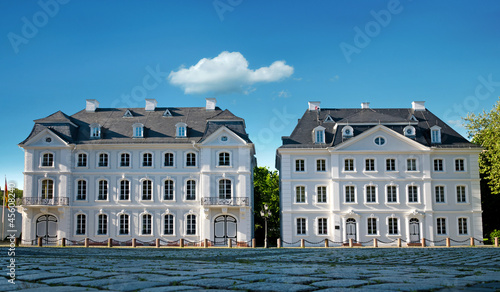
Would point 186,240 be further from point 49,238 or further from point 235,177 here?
point 49,238

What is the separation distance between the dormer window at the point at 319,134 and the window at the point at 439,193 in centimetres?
1068

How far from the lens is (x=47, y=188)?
45.6 metres

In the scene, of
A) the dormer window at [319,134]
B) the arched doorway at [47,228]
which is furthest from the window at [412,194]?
the arched doorway at [47,228]

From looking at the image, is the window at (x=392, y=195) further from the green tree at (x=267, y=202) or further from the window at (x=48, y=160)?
the window at (x=48, y=160)

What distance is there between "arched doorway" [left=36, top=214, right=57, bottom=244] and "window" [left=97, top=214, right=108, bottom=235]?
3.69 meters

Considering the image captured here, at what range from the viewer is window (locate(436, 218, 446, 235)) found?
4481 centimetres

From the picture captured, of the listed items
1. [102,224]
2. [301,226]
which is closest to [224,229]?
[301,226]

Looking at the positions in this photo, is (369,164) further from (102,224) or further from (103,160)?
(102,224)

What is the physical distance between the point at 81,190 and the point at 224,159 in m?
12.9

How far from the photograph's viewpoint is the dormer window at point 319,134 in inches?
1811

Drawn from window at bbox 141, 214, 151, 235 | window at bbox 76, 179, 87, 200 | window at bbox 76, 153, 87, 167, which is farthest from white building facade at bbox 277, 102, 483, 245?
window at bbox 76, 179, 87, 200

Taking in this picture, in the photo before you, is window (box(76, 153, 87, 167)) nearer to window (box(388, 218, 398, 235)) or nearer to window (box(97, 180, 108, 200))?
window (box(97, 180, 108, 200))

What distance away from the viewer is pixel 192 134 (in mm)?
46781

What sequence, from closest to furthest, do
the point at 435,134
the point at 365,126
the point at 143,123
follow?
the point at 365,126 < the point at 435,134 < the point at 143,123
